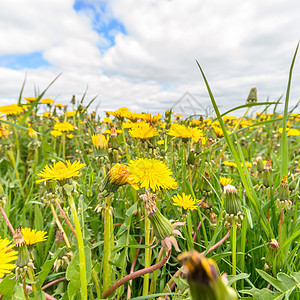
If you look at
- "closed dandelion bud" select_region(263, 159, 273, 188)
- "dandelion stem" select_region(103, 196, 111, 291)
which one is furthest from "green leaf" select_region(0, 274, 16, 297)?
"closed dandelion bud" select_region(263, 159, 273, 188)

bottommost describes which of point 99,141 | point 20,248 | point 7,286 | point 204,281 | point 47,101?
point 7,286

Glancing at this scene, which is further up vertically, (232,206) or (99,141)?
(99,141)

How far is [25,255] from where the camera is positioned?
946 mm

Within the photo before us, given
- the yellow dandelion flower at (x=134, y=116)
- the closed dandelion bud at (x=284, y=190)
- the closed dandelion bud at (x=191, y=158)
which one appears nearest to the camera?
the closed dandelion bud at (x=284, y=190)

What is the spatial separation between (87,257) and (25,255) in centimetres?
24

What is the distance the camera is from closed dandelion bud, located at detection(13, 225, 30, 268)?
3.00ft

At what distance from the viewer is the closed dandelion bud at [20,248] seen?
0.91 m

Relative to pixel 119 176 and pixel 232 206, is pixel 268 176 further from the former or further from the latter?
pixel 119 176

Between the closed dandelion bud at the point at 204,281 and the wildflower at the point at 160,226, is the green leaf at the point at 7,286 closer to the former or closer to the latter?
the wildflower at the point at 160,226

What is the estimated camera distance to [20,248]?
93 centimetres

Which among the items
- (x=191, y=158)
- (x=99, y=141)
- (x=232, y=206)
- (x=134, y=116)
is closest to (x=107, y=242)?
(x=232, y=206)

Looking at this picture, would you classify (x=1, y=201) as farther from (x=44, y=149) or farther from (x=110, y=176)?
(x=44, y=149)

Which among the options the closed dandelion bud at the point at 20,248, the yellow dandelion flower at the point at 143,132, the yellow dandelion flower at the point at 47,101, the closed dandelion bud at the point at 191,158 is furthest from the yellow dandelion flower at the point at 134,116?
the yellow dandelion flower at the point at 47,101

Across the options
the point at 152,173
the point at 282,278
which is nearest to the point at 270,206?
the point at 282,278
